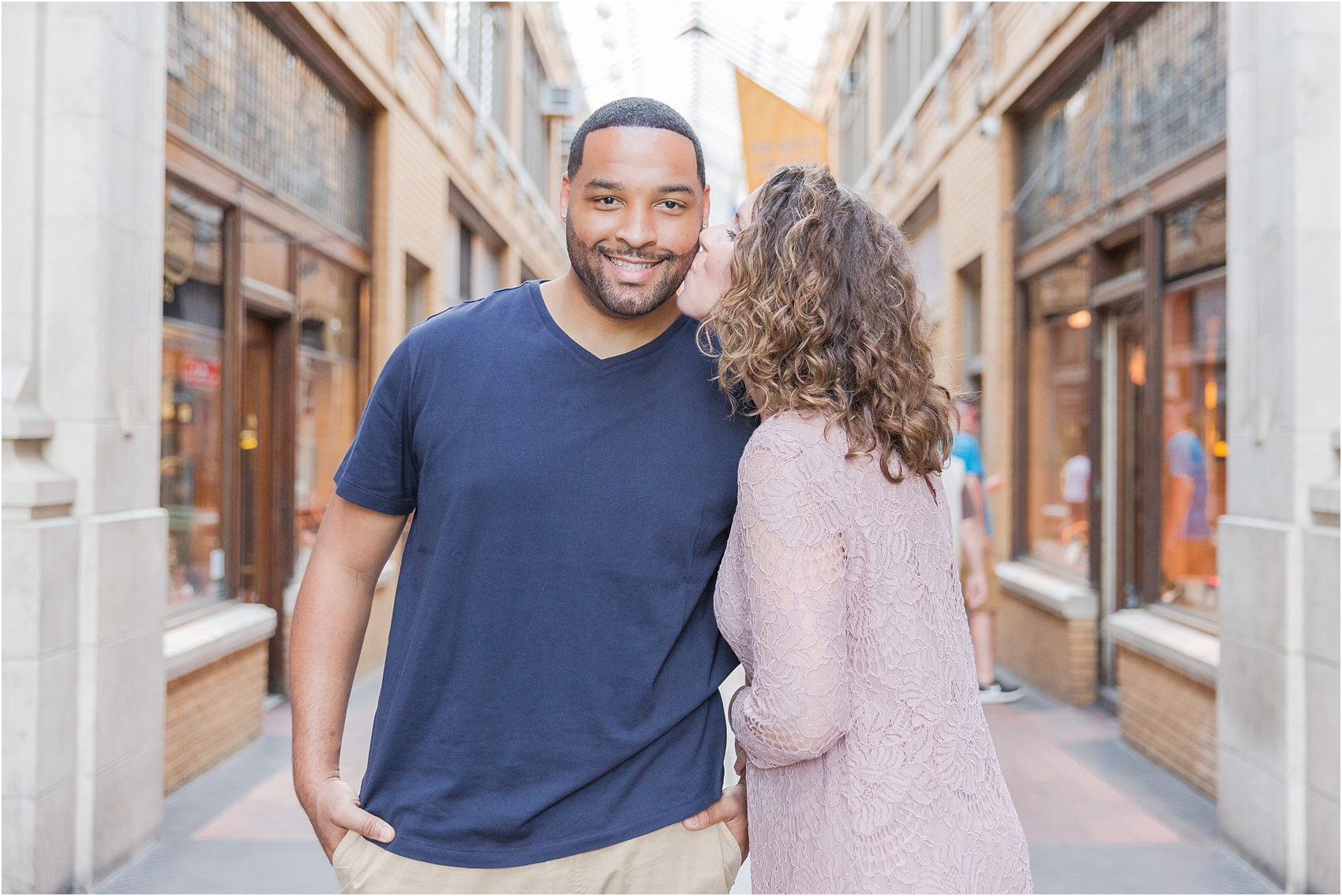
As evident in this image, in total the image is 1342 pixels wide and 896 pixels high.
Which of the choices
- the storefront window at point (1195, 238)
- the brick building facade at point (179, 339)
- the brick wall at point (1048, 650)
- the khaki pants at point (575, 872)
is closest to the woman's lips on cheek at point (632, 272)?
the khaki pants at point (575, 872)

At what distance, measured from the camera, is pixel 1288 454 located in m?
4.30

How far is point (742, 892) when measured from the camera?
4070 mm

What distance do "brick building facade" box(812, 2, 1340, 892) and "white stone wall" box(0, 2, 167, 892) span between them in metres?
3.25

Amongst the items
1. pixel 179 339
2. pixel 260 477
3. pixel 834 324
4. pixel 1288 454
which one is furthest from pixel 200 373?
pixel 1288 454

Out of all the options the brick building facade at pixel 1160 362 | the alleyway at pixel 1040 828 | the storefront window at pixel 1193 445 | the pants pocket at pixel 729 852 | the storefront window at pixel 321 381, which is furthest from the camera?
the storefront window at pixel 321 381

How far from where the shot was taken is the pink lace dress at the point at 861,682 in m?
1.60

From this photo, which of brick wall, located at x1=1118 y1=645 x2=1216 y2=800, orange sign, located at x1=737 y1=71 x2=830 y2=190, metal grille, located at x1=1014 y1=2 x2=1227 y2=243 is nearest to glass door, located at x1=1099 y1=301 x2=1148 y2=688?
brick wall, located at x1=1118 y1=645 x2=1216 y2=800

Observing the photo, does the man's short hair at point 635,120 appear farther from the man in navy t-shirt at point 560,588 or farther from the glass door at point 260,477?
the glass door at point 260,477

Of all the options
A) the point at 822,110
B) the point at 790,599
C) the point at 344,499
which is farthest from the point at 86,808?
the point at 822,110

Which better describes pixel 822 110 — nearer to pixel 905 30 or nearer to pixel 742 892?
pixel 905 30

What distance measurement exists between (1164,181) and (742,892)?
4.67 metres

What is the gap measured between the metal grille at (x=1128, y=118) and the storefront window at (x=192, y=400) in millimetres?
5397

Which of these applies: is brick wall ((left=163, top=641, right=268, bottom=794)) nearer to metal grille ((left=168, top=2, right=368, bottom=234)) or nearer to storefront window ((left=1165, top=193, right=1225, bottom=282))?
metal grille ((left=168, top=2, right=368, bottom=234))

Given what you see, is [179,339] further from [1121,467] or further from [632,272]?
[1121,467]
